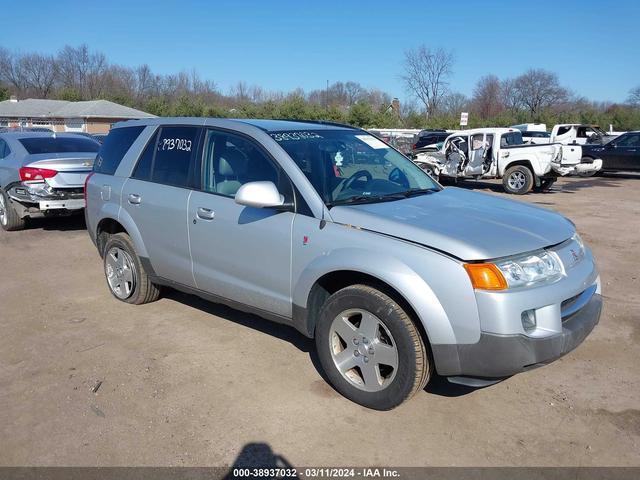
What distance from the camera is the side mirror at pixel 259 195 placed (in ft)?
11.9

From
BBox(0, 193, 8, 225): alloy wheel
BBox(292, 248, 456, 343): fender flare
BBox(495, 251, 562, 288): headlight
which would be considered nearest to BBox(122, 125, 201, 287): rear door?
BBox(292, 248, 456, 343): fender flare

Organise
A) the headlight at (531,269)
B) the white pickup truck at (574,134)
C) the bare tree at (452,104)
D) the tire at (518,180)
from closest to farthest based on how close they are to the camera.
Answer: the headlight at (531,269), the tire at (518,180), the white pickup truck at (574,134), the bare tree at (452,104)

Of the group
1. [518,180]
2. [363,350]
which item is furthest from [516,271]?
[518,180]

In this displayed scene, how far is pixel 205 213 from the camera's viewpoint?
14.1ft

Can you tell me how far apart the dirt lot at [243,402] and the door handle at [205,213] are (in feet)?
3.62

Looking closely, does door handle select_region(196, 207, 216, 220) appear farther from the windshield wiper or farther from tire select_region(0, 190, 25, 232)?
tire select_region(0, 190, 25, 232)

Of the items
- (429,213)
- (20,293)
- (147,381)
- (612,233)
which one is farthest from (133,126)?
(612,233)

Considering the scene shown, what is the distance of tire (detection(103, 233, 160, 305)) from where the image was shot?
5.25 metres

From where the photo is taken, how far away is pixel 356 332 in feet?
11.4

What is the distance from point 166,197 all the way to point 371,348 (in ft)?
7.70

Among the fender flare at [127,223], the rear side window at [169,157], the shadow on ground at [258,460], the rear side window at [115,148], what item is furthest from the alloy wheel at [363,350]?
the rear side window at [115,148]

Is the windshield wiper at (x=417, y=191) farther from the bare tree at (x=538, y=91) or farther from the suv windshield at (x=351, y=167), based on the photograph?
the bare tree at (x=538, y=91)

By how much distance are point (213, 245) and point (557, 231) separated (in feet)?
8.36

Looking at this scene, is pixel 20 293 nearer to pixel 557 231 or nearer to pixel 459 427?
pixel 459 427
